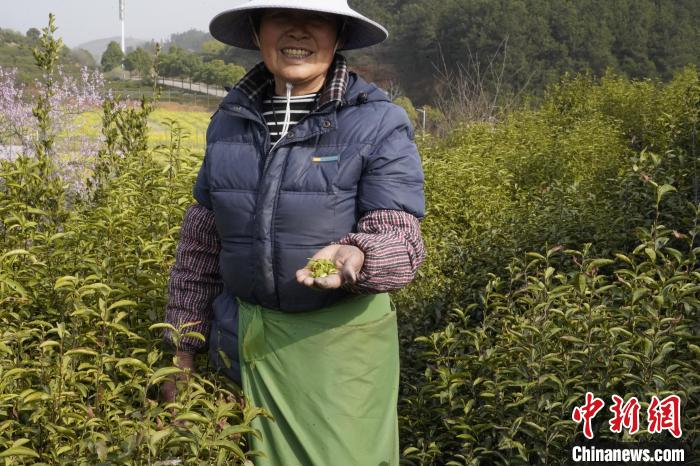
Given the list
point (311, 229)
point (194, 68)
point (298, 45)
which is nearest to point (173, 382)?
point (311, 229)

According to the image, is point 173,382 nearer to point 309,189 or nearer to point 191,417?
point 191,417

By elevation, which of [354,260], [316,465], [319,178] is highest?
[319,178]

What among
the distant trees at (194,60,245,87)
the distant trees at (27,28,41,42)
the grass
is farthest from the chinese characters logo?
the distant trees at (194,60,245,87)

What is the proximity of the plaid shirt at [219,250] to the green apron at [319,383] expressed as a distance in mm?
173

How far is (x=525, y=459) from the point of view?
6.70 ft

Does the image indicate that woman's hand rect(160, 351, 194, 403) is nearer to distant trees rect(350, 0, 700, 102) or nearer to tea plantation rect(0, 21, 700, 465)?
tea plantation rect(0, 21, 700, 465)

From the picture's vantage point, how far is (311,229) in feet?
5.39

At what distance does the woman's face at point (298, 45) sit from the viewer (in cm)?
174

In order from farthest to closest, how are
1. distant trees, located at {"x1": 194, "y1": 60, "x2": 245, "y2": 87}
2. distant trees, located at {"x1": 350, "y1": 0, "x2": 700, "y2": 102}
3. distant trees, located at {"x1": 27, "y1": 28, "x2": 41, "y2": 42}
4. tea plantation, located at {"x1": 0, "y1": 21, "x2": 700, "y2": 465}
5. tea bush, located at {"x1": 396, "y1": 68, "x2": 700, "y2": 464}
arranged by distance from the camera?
distant trees, located at {"x1": 194, "y1": 60, "x2": 245, "y2": 87} < distant trees, located at {"x1": 350, "y1": 0, "x2": 700, "y2": 102} < distant trees, located at {"x1": 27, "y1": 28, "x2": 41, "y2": 42} < tea bush, located at {"x1": 396, "y1": 68, "x2": 700, "y2": 464} < tea plantation, located at {"x1": 0, "y1": 21, "x2": 700, "y2": 465}

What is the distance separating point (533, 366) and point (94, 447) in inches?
45.4

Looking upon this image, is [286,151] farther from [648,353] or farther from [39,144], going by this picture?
[39,144]

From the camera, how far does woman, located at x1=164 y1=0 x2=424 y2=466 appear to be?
5.40ft

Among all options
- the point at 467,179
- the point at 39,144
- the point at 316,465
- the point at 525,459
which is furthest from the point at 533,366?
the point at 467,179

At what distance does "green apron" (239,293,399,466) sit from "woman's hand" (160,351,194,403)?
0.76 ft
